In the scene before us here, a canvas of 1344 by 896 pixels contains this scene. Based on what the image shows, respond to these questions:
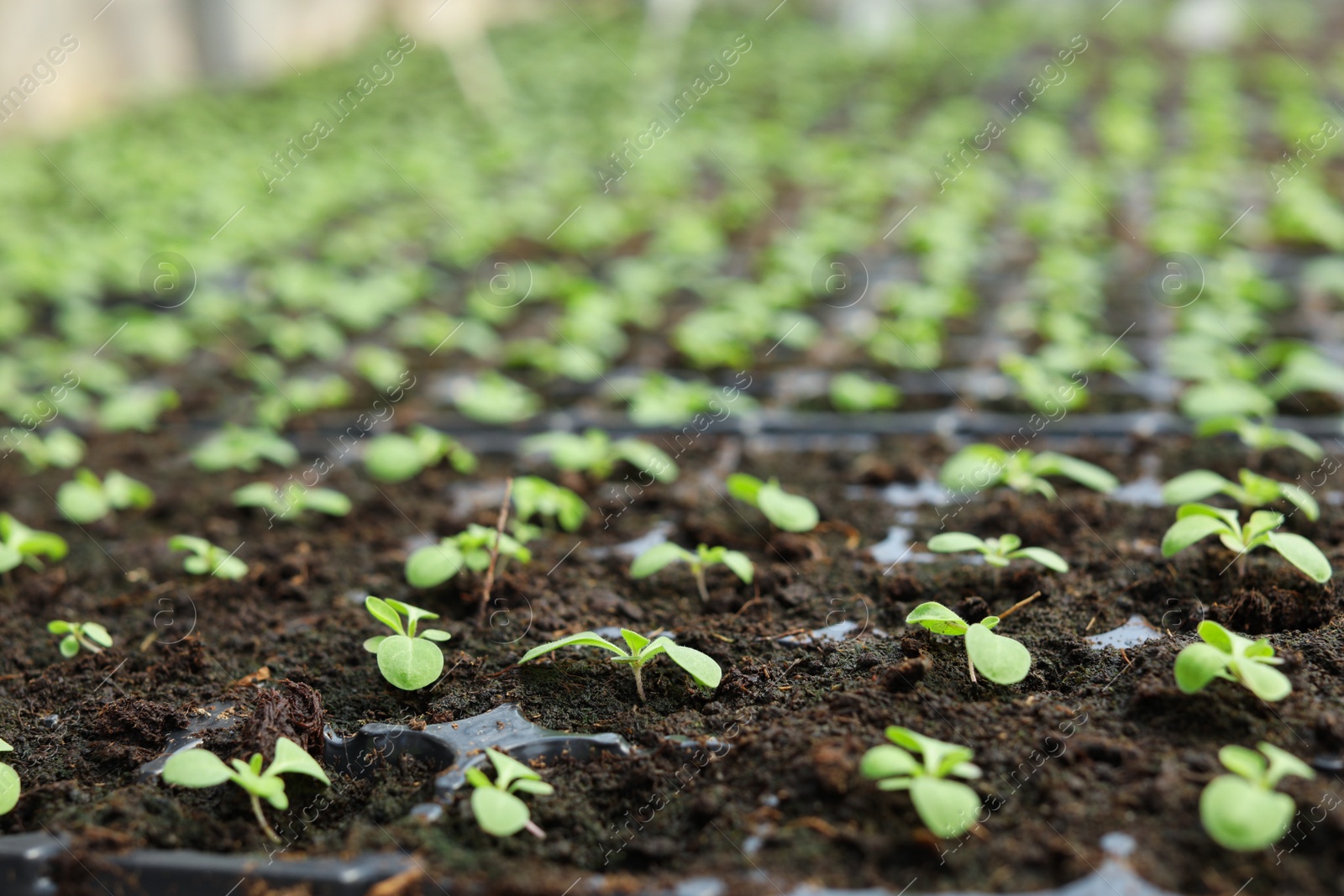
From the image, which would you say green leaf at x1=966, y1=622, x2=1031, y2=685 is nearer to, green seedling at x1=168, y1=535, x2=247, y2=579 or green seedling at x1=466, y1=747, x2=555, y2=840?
green seedling at x1=466, y1=747, x2=555, y2=840

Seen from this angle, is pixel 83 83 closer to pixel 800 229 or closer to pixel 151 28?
pixel 151 28

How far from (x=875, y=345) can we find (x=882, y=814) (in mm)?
1846

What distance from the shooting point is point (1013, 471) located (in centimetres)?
176

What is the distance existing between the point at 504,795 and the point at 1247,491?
1230mm

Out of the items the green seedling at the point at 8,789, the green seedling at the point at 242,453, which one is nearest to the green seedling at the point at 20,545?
the green seedling at the point at 242,453

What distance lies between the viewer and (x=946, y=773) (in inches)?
42.4

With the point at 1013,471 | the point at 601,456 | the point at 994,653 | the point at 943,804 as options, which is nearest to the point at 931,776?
the point at 943,804

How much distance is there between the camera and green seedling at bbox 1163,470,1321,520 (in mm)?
1556

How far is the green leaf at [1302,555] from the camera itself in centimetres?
129

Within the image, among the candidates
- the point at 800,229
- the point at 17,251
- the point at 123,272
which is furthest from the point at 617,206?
the point at 17,251

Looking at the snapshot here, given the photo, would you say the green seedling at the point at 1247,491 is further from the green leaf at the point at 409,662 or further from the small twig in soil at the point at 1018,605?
the green leaf at the point at 409,662

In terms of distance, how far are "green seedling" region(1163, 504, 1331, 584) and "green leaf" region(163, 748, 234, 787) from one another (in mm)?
1169

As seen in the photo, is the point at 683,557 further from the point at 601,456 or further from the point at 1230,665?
the point at 1230,665

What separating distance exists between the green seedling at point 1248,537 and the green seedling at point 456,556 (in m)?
0.92
